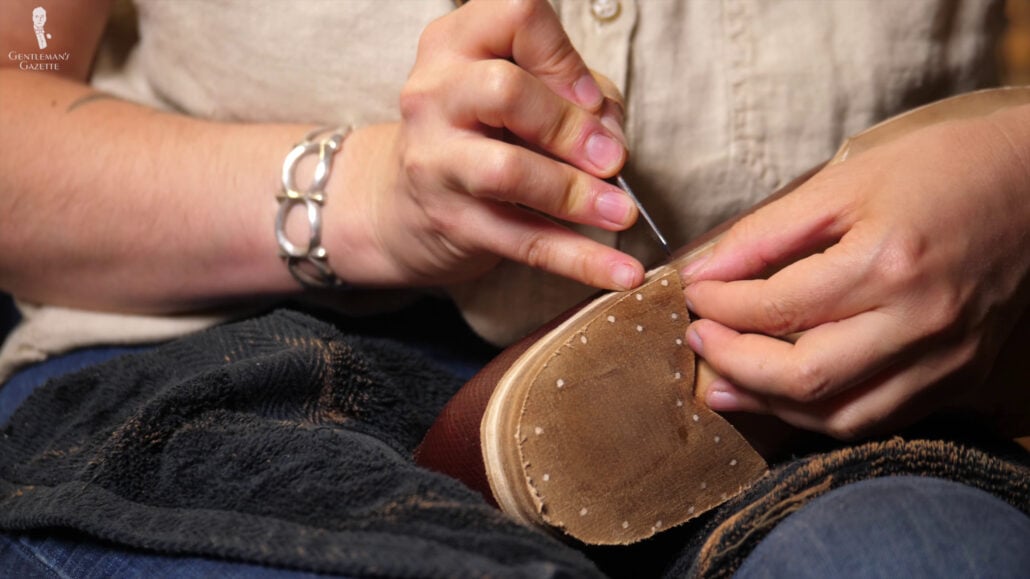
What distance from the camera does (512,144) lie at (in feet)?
1.85

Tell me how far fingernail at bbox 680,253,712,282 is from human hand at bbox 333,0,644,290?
0.05 meters

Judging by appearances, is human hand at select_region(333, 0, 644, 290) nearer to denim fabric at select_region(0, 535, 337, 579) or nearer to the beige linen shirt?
the beige linen shirt

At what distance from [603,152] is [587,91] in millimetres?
42

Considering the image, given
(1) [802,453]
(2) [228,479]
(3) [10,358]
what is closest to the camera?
(2) [228,479]

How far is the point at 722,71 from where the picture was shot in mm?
685

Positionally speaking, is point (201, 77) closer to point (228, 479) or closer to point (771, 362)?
point (228, 479)

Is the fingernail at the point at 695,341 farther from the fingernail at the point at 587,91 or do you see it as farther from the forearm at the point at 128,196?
the forearm at the point at 128,196

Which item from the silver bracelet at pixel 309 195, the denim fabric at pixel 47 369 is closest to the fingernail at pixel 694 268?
the silver bracelet at pixel 309 195

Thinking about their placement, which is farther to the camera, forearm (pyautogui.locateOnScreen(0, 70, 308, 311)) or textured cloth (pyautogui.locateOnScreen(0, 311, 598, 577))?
forearm (pyautogui.locateOnScreen(0, 70, 308, 311))

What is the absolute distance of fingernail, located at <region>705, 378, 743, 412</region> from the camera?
1.89 feet

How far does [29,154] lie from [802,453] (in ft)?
2.07

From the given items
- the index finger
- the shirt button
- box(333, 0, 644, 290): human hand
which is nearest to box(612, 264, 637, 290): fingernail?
box(333, 0, 644, 290): human hand

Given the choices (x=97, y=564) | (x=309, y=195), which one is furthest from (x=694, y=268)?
(x=97, y=564)

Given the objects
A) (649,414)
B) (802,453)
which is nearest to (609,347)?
(649,414)
